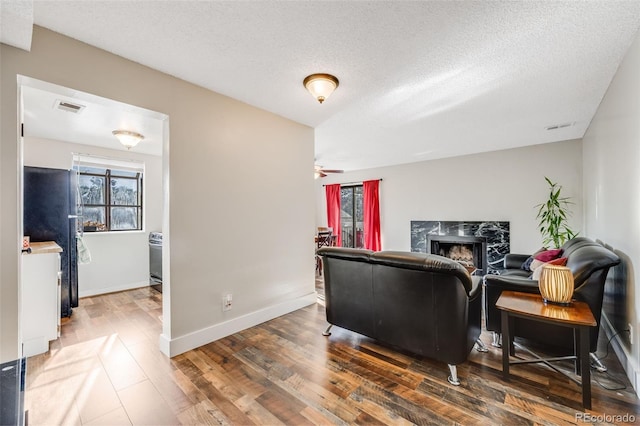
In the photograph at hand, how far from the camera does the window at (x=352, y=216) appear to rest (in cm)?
743

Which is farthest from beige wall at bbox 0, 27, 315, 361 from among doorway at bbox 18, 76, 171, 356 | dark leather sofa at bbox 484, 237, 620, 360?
dark leather sofa at bbox 484, 237, 620, 360

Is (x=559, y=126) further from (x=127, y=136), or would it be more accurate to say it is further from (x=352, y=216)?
(x=127, y=136)

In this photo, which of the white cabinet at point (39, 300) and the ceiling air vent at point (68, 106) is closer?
the white cabinet at point (39, 300)

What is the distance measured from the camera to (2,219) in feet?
5.67

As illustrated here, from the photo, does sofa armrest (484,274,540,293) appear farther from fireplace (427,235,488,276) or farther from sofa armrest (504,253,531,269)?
fireplace (427,235,488,276)

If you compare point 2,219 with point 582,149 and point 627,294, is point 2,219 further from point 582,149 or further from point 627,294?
point 582,149

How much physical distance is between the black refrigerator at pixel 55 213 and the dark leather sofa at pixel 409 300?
335 centimetres

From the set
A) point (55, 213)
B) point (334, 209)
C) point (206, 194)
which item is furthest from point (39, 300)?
point (334, 209)

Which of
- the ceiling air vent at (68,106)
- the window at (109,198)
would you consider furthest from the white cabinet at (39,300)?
the window at (109,198)

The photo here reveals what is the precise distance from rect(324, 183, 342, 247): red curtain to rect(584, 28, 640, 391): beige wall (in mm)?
5200

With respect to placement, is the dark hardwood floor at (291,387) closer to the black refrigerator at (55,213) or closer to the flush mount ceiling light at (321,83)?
the black refrigerator at (55,213)

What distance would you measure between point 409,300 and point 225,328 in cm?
185

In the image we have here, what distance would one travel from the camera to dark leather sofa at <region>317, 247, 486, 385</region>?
2.01 m

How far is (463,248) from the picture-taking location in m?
5.61
